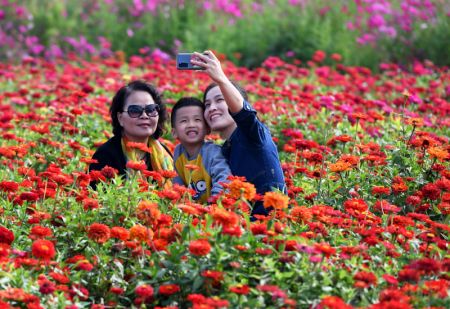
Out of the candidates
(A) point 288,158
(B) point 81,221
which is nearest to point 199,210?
(B) point 81,221

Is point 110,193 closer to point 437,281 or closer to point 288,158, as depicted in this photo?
point 437,281

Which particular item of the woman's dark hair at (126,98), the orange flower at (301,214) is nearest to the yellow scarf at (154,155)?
the woman's dark hair at (126,98)

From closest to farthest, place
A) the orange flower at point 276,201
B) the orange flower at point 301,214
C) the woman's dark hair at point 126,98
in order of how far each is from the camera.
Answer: the orange flower at point 276,201, the orange flower at point 301,214, the woman's dark hair at point 126,98

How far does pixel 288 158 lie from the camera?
6.38 m

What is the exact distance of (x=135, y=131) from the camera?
5.61 m

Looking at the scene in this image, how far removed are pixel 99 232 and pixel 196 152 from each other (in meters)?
1.78

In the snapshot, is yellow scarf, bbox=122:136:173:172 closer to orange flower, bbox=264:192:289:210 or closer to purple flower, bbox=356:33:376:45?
orange flower, bbox=264:192:289:210

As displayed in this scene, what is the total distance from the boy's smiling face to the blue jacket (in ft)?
1.18

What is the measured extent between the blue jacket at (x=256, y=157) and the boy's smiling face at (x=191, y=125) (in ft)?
1.18

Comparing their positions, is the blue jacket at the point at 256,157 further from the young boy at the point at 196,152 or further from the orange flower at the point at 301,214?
the orange flower at the point at 301,214

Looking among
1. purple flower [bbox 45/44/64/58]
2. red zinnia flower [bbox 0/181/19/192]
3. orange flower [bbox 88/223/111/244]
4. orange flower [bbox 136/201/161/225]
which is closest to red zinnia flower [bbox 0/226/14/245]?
orange flower [bbox 88/223/111/244]

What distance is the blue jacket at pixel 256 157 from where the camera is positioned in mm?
4887

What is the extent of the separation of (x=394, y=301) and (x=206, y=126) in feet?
8.24

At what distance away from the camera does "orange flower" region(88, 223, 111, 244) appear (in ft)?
12.2
